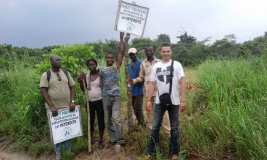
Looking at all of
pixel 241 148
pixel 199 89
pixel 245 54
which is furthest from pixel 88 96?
pixel 245 54

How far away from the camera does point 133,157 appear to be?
6355mm

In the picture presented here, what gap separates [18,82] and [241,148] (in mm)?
7145

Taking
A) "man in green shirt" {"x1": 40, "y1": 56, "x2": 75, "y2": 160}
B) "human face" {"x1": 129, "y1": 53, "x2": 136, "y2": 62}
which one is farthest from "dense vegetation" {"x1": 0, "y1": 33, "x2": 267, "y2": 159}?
"human face" {"x1": 129, "y1": 53, "x2": 136, "y2": 62}

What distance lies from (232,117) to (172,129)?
876 mm

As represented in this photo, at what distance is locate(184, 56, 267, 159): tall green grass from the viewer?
5.02m

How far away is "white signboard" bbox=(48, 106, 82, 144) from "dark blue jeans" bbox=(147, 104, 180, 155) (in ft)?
5.51

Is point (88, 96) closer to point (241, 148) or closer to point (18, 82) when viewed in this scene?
point (241, 148)

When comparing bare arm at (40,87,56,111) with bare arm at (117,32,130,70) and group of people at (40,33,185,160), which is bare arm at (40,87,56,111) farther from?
bare arm at (117,32,130,70)

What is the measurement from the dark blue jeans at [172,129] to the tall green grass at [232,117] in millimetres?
310

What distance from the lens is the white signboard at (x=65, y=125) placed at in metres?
6.68

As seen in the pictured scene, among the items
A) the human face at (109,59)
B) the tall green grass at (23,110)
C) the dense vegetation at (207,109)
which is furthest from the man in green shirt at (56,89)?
the tall green grass at (23,110)

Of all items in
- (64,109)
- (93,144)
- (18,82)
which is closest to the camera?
(64,109)

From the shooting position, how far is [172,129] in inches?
223

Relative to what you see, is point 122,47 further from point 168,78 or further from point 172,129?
point 172,129
